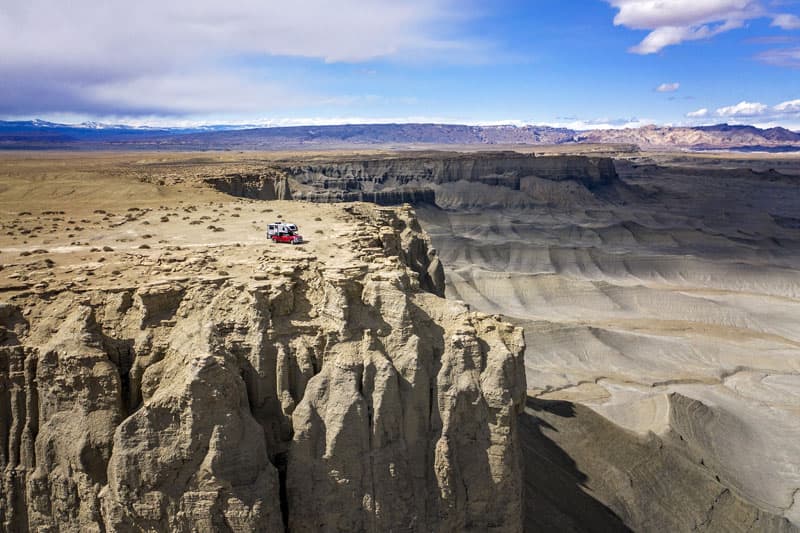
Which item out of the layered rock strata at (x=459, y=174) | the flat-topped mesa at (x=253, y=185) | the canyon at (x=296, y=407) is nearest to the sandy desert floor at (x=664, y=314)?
the canyon at (x=296, y=407)

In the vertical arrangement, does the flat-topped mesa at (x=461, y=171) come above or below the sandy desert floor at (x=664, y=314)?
above

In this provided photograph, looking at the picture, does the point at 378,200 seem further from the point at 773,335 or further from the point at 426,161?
the point at 773,335

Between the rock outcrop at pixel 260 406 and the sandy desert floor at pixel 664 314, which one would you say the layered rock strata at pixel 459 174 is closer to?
the sandy desert floor at pixel 664 314

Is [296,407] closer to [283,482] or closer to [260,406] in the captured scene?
[260,406]

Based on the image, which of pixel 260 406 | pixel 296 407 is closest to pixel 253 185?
pixel 260 406

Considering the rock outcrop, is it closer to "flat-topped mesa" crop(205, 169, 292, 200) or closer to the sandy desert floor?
the sandy desert floor

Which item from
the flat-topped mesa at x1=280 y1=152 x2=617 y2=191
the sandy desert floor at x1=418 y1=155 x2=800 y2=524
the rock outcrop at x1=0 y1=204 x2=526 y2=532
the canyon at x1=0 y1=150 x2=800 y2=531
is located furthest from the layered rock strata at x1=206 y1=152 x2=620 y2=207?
the rock outcrop at x1=0 y1=204 x2=526 y2=532

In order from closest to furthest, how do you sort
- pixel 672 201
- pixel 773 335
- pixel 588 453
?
pixel 588 453 → pixel 773 335 → pixel 672 201

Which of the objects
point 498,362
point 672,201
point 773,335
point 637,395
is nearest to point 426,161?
point 672,201
